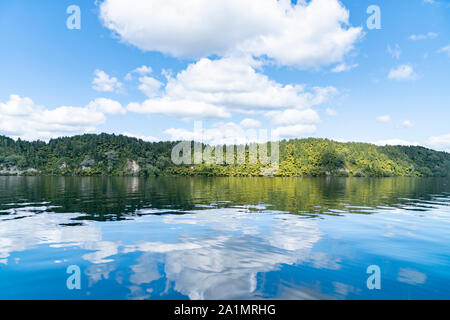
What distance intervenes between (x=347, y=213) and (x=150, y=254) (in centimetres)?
2743

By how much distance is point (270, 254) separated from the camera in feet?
58.6

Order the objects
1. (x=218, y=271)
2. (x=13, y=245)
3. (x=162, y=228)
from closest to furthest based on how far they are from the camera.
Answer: (x=218, y=271) < (x=13, y=245) < (x=162, y=228)

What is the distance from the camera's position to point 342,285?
44.0 ft

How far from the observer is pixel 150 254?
1792 cm

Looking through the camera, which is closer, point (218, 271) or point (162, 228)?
point (218, 271)

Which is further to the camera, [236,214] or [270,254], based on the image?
[236,214]

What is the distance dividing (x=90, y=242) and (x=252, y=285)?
13.8 m
